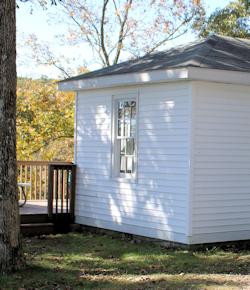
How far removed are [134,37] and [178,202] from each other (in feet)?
59.1

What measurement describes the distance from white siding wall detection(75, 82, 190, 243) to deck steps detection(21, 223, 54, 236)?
27.4 inches

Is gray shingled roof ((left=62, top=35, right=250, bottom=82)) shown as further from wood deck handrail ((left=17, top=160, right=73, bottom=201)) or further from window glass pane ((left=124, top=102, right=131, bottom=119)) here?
wood deck handrail ((left=17, top=160, right=73, bottom=201))

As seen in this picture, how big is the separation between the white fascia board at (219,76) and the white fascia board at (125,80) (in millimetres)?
141

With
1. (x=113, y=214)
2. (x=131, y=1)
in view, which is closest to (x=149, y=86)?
(x=113, y=214)

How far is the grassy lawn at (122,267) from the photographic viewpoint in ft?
25.6

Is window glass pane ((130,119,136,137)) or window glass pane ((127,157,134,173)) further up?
window glass pane ((130,119,136,137))

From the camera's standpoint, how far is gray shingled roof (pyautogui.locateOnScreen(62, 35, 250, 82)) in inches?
406

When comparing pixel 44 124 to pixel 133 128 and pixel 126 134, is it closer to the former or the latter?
pixel 126 134

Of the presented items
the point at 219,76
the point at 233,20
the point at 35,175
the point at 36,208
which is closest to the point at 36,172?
the point at 35,175

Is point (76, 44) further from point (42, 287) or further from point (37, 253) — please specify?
point (42, 287)

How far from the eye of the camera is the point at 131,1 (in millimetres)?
27000

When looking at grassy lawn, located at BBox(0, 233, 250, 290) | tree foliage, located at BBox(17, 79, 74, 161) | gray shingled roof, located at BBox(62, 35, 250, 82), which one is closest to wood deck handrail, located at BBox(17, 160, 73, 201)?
gray shingled roof, located at BBox(62, 35, 250, 82)

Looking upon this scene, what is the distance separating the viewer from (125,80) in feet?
37.0

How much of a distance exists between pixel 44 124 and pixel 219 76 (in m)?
13.6
